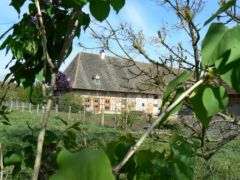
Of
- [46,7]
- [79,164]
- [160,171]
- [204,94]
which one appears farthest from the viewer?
[46,7]

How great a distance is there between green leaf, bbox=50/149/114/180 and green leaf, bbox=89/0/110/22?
606 millimetres

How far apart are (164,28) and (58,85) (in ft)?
7.51

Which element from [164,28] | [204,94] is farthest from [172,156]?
[164,28]

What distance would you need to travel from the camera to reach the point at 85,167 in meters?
0.63

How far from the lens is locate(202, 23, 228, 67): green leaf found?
0.71 m

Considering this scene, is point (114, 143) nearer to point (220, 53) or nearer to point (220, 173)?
point (220, 53)

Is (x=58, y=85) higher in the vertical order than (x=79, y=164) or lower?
higher

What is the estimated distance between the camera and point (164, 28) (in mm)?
3672

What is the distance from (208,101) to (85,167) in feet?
0.85

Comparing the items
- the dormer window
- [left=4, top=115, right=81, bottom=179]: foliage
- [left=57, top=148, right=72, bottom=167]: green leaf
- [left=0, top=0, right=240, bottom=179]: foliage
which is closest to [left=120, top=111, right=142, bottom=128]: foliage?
[left=4, top=115, right=81, bottom=179]: foliage

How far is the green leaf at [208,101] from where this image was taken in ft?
2.46

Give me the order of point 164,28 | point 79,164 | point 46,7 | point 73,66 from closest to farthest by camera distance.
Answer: point 79,164 → point 46,7 → point 164,28 → point 73,66

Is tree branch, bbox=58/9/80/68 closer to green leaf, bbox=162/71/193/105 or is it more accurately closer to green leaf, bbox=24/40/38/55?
green leaf, bbox=24/40/38/55

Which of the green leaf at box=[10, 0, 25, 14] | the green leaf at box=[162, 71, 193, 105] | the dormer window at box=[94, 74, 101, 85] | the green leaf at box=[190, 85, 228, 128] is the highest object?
the dormer window at box=[94, 74, 101, 85]
